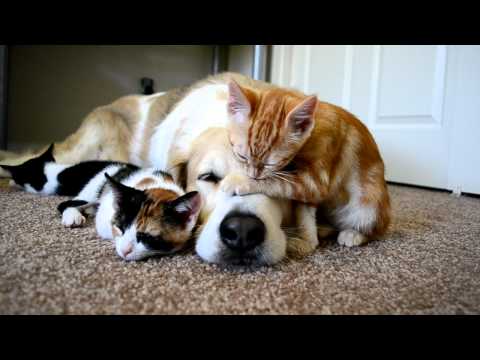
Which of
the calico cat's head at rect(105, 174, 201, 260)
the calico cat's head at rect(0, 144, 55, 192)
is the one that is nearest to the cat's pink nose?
the calico cat's head at rect(105, 174, 201, 260)

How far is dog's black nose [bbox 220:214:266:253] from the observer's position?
0.78 meters

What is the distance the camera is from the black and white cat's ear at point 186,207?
35.6 inches

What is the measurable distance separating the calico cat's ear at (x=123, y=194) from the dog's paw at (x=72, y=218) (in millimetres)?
222

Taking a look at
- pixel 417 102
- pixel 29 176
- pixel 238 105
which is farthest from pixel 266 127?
pixel 417 102

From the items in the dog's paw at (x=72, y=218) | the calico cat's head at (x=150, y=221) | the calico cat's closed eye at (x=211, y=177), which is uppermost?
the calico cat's closed eye at (x=211, y=177)

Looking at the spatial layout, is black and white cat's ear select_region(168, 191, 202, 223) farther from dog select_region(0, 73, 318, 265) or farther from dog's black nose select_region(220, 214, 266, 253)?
dog's black nose select_region(220, 214, 266, 253)

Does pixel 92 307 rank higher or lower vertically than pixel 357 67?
lower

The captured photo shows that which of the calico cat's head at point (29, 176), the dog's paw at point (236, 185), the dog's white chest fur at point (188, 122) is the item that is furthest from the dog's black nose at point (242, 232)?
the calico cat's head at point (29, 176)

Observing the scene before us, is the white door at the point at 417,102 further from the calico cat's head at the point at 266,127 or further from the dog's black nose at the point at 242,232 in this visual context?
the dog's black nose at the point at 242,232
